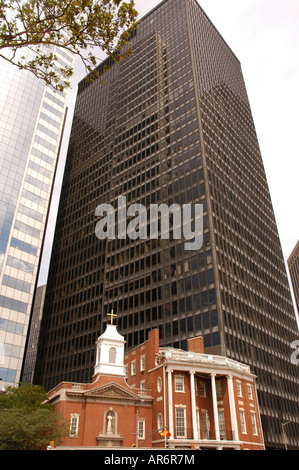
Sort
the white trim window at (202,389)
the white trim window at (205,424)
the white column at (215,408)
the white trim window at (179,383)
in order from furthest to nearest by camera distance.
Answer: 1. the white trim window at (202,389)
2. the white trim window at (205,424)
3. the white trim window at (179,383)
4. the white column at (215,408)

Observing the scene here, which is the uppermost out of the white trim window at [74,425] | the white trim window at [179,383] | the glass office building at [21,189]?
the glass office building at [21,189]

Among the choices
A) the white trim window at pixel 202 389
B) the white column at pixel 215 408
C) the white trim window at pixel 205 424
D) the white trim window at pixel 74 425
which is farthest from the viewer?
the white trim window at pixel 202 389

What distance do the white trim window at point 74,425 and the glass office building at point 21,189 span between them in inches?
1203

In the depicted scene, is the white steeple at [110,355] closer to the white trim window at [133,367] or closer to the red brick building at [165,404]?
the red brick building at [165,404]

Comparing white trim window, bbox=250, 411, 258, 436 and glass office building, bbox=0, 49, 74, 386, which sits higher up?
glass office building, bbox=0, 49, 74, 386

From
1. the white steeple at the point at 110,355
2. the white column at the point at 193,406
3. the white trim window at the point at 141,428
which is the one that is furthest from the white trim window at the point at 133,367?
the white column at the point at 193,406

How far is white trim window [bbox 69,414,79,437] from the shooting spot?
42047 mm

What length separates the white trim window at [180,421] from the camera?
43469 millimetres

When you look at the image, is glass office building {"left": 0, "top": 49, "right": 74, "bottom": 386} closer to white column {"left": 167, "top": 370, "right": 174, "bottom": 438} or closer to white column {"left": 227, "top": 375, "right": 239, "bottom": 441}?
white column {"left": 167, "top": 370, "right": 174, "bottom": 438}

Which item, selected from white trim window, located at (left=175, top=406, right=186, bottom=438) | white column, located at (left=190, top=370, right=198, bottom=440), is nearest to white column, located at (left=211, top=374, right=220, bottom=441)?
white column, located at (left=190, top=370, right=198, bottom=440)

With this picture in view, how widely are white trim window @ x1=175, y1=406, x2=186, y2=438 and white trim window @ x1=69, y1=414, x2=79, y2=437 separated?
11.3 metres
